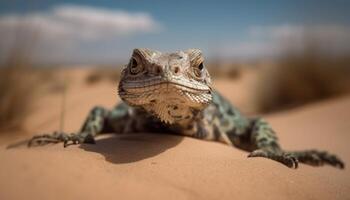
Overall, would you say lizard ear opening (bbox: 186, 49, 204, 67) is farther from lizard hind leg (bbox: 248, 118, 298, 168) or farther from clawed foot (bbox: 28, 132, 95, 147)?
clawed foot (bbox: 28, 132, 95, 147)

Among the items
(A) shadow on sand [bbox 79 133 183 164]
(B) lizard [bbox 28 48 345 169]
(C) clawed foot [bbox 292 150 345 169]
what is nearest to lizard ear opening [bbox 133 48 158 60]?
(B) lizard [bbox 28 48 345 169]

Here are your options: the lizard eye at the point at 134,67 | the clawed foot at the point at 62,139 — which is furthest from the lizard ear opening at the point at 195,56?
the clawed foot at the point at 62,139

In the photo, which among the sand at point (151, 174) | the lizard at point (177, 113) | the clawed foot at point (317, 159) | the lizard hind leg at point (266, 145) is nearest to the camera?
the sand at point (151, 174)

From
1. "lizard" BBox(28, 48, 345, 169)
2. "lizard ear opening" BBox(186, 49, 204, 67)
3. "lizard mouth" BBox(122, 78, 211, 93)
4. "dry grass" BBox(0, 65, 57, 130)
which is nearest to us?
"lizard mouth" BBox(122, 78, 211, 93)

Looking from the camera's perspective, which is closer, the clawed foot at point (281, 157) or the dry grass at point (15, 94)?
the clawed foot at point (281, 157)

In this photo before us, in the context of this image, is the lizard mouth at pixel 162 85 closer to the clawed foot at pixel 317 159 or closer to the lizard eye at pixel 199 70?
the lizard eye at pixel 199 70

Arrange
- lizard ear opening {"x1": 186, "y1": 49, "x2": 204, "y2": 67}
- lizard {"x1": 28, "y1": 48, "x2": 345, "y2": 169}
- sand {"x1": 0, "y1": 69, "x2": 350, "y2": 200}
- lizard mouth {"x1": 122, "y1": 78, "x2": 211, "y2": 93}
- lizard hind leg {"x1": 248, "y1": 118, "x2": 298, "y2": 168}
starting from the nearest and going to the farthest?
1. sand {"x1": 0, "y1": 69, "x2": 350, "y2": 200}
2. lizard mouth {"x1": 122, "y1": 78, "x2": 211, "y2": 93}
3. lizard {"x1": 28, "y1": 48, "x2": 345, "y2": 169}
4. lizard ear opening {"x1": 186, "y1": 49, "x2": 204, "y2": 67}
5. lizard hind leg {"x1": 248, "y1": 118, "x2": 298, "y2": 168}

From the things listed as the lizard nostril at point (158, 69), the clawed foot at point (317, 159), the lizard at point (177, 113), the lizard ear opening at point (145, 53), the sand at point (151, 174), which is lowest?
the clawed foot at point (317, 159)
